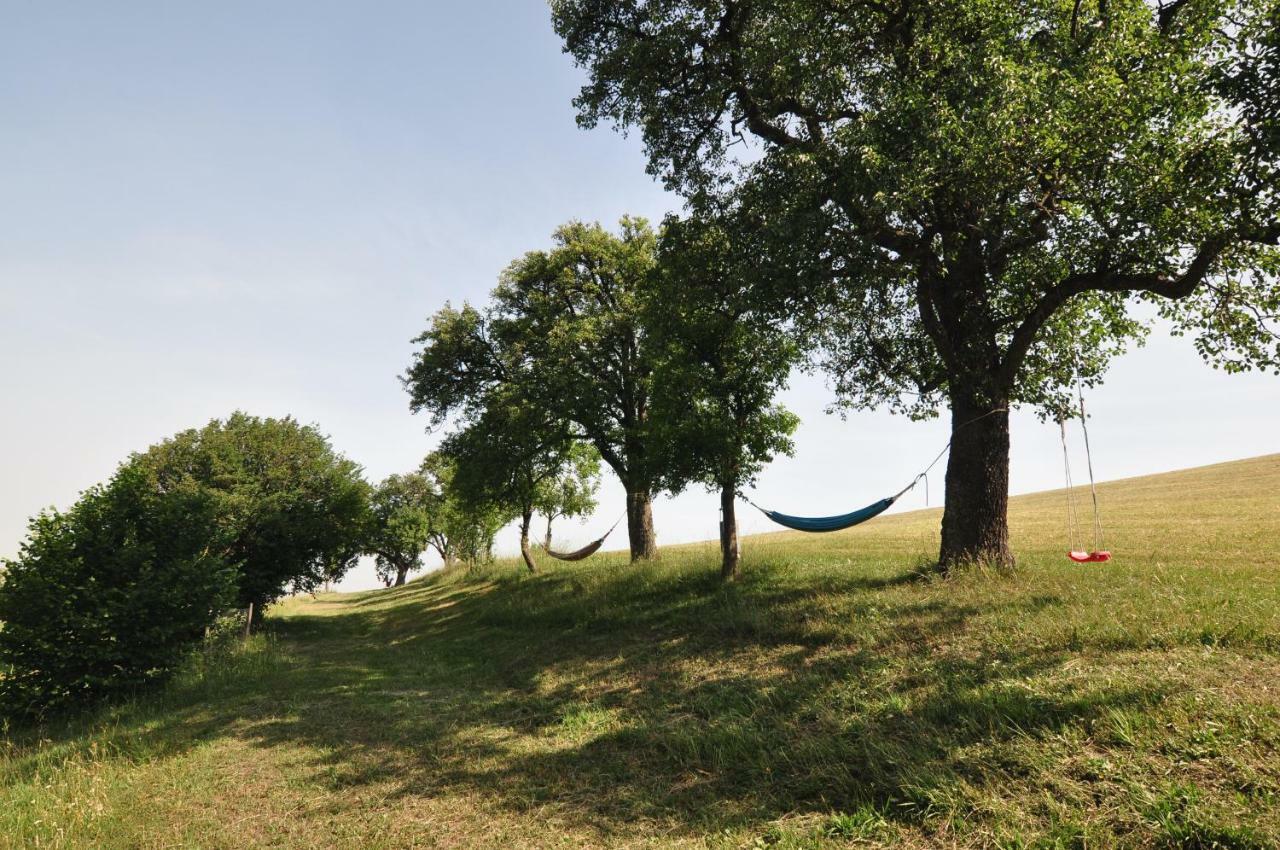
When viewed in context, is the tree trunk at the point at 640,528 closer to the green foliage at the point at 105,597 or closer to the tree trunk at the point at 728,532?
the tree trunk at the point at 728,532

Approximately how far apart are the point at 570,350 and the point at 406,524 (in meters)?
40.9

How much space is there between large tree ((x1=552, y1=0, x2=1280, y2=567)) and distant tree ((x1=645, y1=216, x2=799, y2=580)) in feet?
5.22

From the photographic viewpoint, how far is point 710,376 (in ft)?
51.3

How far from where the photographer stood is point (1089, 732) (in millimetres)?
5352

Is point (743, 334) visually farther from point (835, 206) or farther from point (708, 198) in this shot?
point (835, 206)

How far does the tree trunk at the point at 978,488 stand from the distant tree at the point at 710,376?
4.38 meters

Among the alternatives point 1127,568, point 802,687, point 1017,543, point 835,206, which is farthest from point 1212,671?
point 1017,543

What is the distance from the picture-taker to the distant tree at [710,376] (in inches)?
585

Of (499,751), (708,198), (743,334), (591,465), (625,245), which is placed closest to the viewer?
(499,751)

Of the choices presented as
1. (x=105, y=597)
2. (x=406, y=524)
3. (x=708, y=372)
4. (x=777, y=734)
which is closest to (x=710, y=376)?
(x=708, y=372)

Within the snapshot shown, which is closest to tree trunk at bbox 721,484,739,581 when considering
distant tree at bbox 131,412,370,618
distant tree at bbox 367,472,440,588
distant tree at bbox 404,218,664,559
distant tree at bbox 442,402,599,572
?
distant tree at bbox 404,218,664,559

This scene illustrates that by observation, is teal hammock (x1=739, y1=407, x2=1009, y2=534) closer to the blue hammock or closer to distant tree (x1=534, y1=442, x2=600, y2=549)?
the blue hammock

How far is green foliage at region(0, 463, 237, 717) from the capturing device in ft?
40.8

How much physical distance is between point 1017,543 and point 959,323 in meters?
10.3
